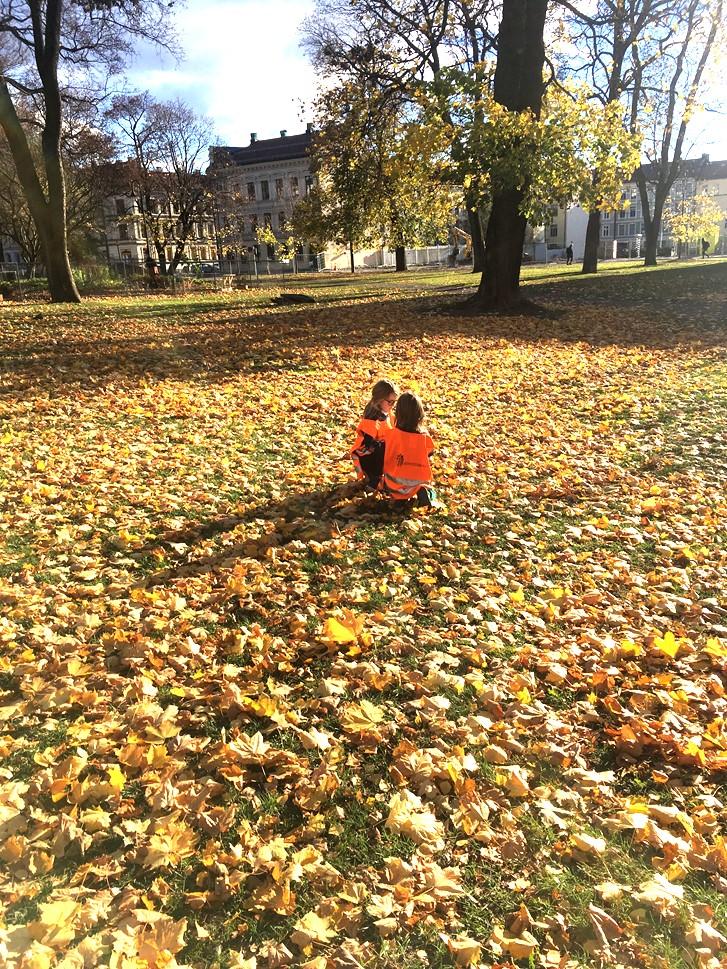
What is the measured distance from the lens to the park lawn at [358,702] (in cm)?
239

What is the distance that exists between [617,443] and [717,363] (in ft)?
17.3

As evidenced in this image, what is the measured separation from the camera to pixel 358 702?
349cm

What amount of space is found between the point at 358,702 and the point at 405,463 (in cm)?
256

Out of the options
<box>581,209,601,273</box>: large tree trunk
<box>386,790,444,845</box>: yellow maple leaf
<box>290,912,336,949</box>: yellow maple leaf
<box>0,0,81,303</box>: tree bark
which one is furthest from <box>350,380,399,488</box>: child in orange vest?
<box>581,209,601,273</box>: large tree trunk

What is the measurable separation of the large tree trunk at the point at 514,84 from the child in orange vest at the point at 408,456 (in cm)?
1253

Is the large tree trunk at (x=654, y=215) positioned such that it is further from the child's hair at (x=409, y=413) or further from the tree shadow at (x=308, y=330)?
the child's hair at (x=409, y=413)

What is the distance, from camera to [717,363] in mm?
11727

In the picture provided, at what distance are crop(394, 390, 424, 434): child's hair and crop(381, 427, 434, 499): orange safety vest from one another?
49mm

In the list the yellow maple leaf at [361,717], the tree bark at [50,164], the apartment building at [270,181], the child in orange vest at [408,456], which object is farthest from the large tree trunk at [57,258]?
the apartment building at [270,181]

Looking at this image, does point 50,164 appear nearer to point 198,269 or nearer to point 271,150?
point 198,269

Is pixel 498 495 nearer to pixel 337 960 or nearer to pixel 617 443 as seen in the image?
pixel 617 443

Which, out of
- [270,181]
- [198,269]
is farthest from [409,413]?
[270,181]

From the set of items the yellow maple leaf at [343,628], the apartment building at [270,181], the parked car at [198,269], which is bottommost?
the yellow maple leaf at [343,628]

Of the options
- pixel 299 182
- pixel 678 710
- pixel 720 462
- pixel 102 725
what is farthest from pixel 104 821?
pixel 299 182
